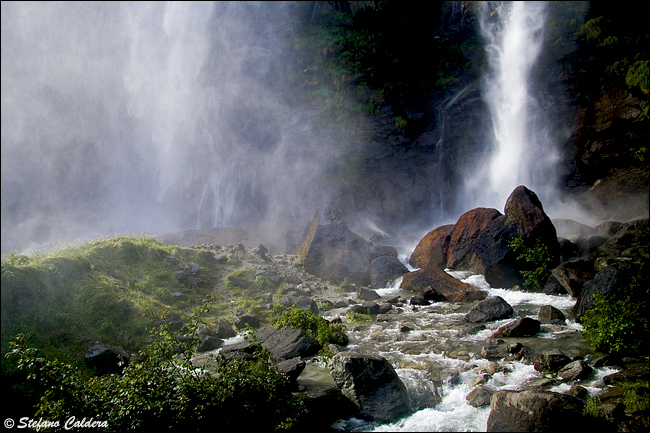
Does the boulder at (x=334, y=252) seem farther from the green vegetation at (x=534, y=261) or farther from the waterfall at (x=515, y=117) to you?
the waterfall at (x=515, y=117)

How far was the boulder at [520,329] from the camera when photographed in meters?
9.59

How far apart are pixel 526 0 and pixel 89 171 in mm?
47408

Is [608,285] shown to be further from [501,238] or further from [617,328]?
[501,238]

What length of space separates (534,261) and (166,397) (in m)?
13.9

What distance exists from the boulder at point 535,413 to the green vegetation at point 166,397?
9.65 ft

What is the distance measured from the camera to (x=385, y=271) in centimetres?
1827

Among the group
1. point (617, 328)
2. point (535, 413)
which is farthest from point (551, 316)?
point (535, 413)

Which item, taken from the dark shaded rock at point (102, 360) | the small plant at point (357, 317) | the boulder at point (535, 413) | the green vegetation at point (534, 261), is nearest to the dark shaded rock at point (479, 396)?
the boulder at point (535, 413)

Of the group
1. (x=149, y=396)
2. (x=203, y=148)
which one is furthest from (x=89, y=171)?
(x=149, y=396)

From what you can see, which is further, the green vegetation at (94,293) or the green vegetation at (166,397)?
the green vegetation at (94,293)

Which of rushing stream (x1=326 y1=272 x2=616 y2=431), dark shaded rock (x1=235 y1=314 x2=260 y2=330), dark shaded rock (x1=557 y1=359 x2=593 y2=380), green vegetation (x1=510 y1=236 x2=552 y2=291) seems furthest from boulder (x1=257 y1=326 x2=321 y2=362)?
green vegetation (x1=510 y1=236 x2=552 y2=291)

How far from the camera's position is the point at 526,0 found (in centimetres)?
3381

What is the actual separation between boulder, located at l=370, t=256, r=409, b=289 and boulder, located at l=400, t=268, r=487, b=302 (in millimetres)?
1131

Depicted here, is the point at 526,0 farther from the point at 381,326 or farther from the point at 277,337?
the point at 277,337
